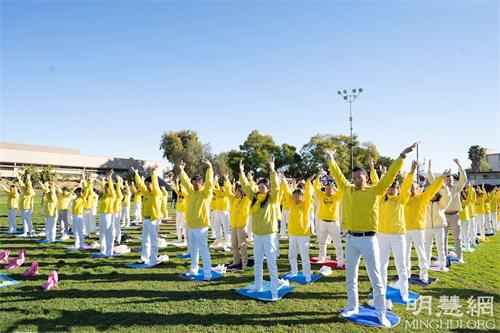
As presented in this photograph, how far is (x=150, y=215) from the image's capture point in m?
10.2

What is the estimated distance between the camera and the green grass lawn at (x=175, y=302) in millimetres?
5996

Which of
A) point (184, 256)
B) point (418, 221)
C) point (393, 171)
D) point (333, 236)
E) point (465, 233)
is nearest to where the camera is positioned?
point (393, 171)

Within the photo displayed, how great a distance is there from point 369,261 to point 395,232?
176cm

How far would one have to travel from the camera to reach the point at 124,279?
8.75 meters

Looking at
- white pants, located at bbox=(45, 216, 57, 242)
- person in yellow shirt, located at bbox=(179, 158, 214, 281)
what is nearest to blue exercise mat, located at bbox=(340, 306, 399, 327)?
person in yellow shirt, located at bbox=(179, 158, 214, 281)

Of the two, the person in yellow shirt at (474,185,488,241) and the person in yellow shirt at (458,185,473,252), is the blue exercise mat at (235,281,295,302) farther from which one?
the person in yellow shirt at (474,185,488,241)

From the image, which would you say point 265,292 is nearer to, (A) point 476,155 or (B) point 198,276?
(B) point 198,276

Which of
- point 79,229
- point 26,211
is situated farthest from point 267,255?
point 26,211

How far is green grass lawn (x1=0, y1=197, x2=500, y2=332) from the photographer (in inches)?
236

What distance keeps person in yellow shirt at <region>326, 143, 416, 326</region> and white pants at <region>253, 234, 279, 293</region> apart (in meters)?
1.56

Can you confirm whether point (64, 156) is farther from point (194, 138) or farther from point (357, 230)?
point (357, 230)

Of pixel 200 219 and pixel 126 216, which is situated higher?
pixel 200 219

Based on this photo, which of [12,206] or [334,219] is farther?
[12,206]

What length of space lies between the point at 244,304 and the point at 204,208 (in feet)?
9.49
